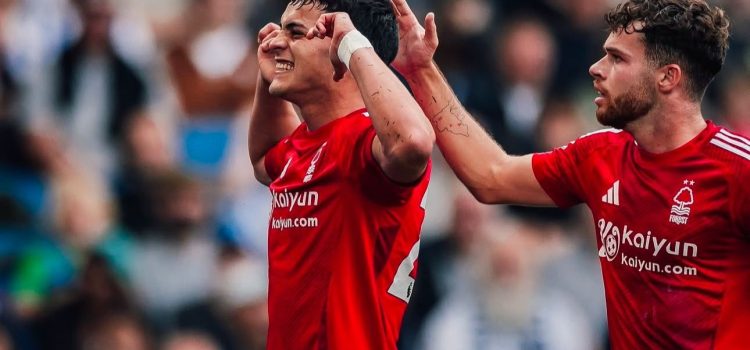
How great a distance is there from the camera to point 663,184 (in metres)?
5.39

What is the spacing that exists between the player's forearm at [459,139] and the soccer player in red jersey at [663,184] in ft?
0.66

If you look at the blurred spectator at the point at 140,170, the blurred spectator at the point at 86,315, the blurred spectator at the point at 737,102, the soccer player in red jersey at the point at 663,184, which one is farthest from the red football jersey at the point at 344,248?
the blurred spectator at the point at 737,102

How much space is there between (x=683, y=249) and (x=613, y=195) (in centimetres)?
39

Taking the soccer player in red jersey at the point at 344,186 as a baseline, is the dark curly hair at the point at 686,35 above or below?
above

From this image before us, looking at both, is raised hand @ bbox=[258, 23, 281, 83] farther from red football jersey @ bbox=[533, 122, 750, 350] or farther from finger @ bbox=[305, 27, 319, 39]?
red football jersey @ bbox=[533, 122, 750, 350]

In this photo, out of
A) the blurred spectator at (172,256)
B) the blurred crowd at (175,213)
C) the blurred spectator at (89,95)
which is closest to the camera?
the blurred crowd at (175,213)

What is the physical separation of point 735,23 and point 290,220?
23.4ft

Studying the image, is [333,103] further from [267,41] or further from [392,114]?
[392,114]

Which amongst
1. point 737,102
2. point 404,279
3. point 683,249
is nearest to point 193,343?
point 404,279

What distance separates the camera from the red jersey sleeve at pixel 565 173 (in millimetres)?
5742

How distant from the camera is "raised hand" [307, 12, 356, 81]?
16.8ft

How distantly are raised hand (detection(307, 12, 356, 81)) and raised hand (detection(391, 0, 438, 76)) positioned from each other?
0.67 meters

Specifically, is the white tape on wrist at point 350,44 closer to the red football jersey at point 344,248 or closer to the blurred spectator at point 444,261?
the red football jersey at point 344,248

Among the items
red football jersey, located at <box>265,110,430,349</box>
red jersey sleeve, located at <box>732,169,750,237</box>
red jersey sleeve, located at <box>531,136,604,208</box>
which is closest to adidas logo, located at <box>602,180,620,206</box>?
red jersey sleeve, located at <box>531,136,604,208</box>
